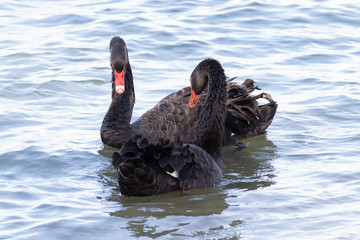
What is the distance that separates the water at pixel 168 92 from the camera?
5492 mm

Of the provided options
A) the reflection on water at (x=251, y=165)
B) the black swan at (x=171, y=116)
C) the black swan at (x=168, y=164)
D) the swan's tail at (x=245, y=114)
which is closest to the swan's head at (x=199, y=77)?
the black swan at (x=168, y=164)

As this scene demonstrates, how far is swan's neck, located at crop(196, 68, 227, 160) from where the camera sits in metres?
6.79

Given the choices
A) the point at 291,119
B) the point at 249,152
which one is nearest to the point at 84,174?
the point at 249,152

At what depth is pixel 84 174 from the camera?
265 inches

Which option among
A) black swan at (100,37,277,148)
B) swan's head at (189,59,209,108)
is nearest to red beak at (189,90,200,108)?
swan's head at (189,59,209,108)

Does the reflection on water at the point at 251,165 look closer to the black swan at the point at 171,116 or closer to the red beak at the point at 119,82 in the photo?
the black swan at the point at 171,116

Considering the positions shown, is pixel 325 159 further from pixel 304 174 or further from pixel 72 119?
pixel 72 119

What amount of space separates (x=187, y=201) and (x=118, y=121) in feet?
6.99

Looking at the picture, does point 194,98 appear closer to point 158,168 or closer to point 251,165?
point 251,165

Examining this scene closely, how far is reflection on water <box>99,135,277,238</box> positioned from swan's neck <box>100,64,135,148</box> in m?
0.23

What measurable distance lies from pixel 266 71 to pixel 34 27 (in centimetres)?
453

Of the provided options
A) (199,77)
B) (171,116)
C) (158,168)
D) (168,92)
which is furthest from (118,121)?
(158,168)

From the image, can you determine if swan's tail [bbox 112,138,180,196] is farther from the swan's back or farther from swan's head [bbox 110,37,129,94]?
swan's head [bbox 110,37,129,94]

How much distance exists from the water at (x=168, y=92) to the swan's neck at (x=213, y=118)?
356mm
